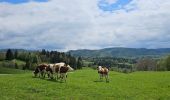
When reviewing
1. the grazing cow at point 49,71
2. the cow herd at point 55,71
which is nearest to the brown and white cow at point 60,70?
the cow herd at point 55,71

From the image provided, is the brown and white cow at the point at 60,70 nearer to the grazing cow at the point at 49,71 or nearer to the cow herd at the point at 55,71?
the cow herd at the point at 55,71

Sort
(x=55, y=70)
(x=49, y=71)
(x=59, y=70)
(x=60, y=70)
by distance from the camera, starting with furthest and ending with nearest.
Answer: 1. (x=49, y=71)
2. (x=55, y=70)
3. (x=59, y=70)
4. (x=60, y=70)

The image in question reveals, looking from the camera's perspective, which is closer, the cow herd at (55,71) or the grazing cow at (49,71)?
the cow herd at (55,71)

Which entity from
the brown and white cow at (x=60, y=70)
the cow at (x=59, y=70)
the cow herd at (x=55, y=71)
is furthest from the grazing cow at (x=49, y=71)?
the brown and white cow at (x=60, y=70)

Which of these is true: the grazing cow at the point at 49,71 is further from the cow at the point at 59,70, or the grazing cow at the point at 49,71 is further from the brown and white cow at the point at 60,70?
the brown and white cow at the point at 60,70

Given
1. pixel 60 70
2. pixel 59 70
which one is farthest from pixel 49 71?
pixel 60 70

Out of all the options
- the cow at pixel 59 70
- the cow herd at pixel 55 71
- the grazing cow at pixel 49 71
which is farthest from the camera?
the grazing cow at pixel 49 71

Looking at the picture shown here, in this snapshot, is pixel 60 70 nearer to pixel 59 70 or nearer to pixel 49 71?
pixel 59 70

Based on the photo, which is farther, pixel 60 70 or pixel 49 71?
pixel 49 71

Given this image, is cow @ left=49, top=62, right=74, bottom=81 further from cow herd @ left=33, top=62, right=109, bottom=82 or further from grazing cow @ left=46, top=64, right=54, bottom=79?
grazing cow @ left=46, top=64, right=54, bottom=79

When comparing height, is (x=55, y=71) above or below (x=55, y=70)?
below

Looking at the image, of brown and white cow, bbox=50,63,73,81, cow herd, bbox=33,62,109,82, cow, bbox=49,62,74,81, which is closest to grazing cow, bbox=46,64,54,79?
cow herd, bbox=33,62,109,82

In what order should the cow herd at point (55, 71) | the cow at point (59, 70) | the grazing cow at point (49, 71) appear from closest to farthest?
the cow at point (59, 70) → the cow herd at point (55, 71) → the grazing cow at point (49, 71)

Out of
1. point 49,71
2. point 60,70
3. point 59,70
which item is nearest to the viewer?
point 60,70
